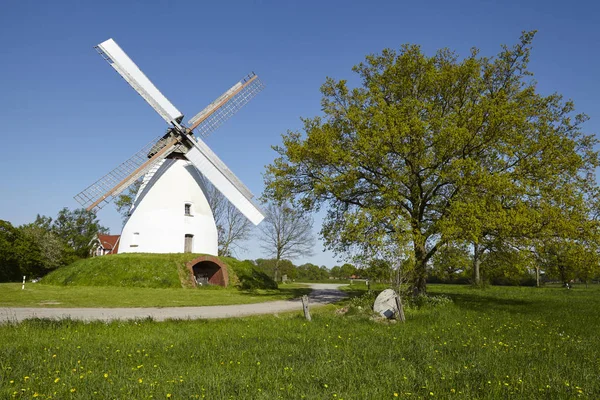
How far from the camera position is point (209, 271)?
37.0 metres

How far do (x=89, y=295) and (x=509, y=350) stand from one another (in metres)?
22.7

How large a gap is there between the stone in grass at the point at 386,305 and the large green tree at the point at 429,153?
2.47 metres

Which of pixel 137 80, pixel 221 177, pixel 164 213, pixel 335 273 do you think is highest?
pixel 137 80

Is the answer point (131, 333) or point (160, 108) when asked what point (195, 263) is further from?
point (131, 333)

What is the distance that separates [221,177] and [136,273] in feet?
33.8

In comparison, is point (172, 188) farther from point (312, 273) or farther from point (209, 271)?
point (312, 273)

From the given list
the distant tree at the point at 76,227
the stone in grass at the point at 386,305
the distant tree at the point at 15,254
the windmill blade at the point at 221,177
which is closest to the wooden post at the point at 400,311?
the stone in grass at the point at 386,305

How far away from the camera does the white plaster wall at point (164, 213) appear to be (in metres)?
35.7

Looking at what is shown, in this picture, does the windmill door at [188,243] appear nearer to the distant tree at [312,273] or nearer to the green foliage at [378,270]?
the green foliage at [378,270]

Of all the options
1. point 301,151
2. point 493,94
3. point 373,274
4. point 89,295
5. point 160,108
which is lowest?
point 89,295

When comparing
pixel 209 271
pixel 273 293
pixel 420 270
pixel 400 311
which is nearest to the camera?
pixel 400 311

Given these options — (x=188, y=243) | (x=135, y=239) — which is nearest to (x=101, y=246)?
(x=135, y=239)

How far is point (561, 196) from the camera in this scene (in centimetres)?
1883

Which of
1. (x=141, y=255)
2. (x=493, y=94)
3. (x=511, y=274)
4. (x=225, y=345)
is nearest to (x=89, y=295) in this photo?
(x=141, y=255)
